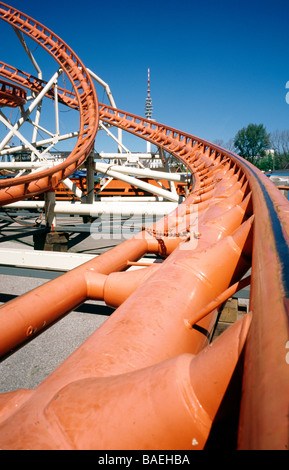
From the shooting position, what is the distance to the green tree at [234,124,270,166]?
41.3 m

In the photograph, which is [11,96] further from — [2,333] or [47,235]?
[2,333]

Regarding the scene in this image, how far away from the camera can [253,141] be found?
41750mm

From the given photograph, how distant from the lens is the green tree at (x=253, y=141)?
135 feet

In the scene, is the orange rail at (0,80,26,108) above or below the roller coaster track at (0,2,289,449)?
above

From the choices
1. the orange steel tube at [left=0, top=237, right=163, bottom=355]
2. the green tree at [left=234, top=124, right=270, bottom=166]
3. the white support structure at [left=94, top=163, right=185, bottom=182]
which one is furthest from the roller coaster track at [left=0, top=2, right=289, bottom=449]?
the green tree at [left=234, top=124, right=270, bottom=166]

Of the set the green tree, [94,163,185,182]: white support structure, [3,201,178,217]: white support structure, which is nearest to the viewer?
[3,201,178,217]: white support structure

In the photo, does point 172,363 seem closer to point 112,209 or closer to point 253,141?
point 112,209

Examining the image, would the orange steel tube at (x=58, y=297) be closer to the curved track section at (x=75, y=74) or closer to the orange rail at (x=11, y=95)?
the curved track section at (x=75, y=74)

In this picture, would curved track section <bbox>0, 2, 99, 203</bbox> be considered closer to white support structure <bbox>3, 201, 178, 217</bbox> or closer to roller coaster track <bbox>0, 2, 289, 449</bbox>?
white support structure <bbox>3, 201, 178, 217</bbox>

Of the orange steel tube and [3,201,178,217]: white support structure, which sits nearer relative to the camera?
the orange steel tube

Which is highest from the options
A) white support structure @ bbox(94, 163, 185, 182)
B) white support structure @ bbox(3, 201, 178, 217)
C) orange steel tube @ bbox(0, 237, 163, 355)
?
white support structure @ bbox(94, 163, 185, 182)

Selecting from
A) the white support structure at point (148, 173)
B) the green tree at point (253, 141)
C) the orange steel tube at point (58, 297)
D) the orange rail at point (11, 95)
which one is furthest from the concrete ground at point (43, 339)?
the green tree at point (253, 141)

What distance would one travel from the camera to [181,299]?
0.89m
